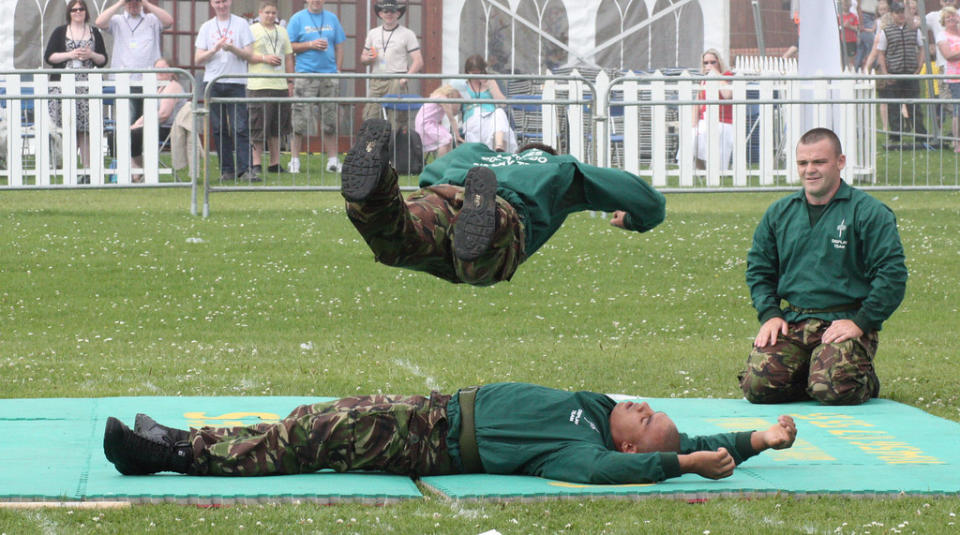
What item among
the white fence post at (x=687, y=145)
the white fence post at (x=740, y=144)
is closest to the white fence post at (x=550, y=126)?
the white fence post at (x=687, y=145)

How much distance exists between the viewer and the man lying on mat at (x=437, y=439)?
571 cm

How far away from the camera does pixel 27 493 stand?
17.2 feet

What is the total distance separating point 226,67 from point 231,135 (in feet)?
8.49

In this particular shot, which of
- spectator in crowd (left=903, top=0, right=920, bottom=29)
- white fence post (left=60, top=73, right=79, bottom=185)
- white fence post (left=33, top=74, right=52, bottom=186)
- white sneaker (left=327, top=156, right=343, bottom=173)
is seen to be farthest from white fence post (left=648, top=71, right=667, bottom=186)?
spectator in crowd (left=903, top=0, right=920, bottom=29)

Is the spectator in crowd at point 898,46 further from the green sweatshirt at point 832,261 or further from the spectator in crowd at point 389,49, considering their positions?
the green sweatshirt at point 832,261

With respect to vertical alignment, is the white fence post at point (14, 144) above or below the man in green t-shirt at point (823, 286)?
above

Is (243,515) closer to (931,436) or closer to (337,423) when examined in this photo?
(337,423)

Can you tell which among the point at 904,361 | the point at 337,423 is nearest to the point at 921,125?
the point at 904,361

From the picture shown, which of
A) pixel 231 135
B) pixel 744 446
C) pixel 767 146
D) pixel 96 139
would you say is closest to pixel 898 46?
pixel 767 146

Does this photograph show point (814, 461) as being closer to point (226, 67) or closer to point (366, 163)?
point (366, 163)

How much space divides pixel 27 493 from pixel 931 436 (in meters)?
4.14

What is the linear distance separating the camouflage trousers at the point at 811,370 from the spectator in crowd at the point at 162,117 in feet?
26.0

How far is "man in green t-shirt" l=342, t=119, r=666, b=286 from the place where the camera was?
219 inches

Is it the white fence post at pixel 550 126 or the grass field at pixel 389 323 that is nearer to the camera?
the grass field at pixel 389 323
